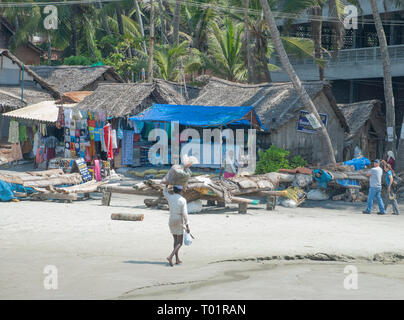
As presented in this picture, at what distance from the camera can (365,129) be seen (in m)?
29.1

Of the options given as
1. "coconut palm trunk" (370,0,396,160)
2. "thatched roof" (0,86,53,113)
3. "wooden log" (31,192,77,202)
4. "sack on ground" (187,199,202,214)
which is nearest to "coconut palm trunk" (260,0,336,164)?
"coconut palm trunk" (370,0,396,160)

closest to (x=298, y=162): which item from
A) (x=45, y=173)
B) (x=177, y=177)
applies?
(x=45, y=173)

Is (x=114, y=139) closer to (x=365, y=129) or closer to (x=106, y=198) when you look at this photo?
(x=106, y=198)

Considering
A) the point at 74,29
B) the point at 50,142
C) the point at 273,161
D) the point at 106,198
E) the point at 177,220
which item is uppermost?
the point at 74,29

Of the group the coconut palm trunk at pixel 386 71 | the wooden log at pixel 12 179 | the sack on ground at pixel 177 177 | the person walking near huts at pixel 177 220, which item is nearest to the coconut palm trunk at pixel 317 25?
the coconut palm trunk at pixel 386 71

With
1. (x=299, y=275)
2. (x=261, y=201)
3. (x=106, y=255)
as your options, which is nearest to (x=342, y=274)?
(x=299, y=275)

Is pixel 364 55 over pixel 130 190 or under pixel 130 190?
over

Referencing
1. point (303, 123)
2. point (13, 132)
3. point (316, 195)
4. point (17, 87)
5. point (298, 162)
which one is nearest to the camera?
point (316, 195)

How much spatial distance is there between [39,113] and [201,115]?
790 cm

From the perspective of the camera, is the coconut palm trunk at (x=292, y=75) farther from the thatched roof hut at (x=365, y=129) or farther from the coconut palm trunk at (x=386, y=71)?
the thatched roof hut at (x=365, y=129)

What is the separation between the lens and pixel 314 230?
1391 cm

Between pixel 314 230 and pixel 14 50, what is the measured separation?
34.8 meters

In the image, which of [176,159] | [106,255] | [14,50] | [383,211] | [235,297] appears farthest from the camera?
[14,50]

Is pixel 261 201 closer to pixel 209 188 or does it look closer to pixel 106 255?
pixel 209 188
